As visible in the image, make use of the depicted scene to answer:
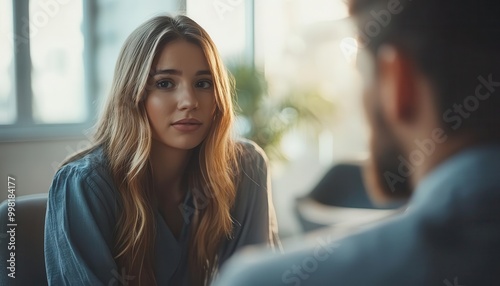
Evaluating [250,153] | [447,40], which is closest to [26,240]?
[250,153]

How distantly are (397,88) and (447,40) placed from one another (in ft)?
0.37

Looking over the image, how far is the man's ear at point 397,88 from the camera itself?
828 millimetres

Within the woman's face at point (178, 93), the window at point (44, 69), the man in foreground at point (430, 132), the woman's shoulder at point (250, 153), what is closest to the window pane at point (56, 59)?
the window at point (44, 69)

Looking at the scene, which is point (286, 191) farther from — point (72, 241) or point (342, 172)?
point (72, 241)

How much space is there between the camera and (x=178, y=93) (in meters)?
0.70

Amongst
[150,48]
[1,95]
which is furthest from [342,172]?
[1,95]

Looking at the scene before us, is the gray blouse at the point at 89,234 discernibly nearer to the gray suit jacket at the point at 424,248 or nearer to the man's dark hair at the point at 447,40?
the gray suit jacket at the point at 424,248

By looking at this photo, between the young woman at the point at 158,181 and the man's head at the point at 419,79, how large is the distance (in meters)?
0.23

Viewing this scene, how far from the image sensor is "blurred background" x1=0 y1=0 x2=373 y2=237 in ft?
2.25

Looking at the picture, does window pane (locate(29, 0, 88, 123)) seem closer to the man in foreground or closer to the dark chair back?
the dark chair back

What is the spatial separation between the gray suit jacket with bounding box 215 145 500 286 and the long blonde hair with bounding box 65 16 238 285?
0.24 ft

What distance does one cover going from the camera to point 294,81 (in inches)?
34.1

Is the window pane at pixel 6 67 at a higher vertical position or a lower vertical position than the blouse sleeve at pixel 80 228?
higher

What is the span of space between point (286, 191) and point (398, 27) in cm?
32
